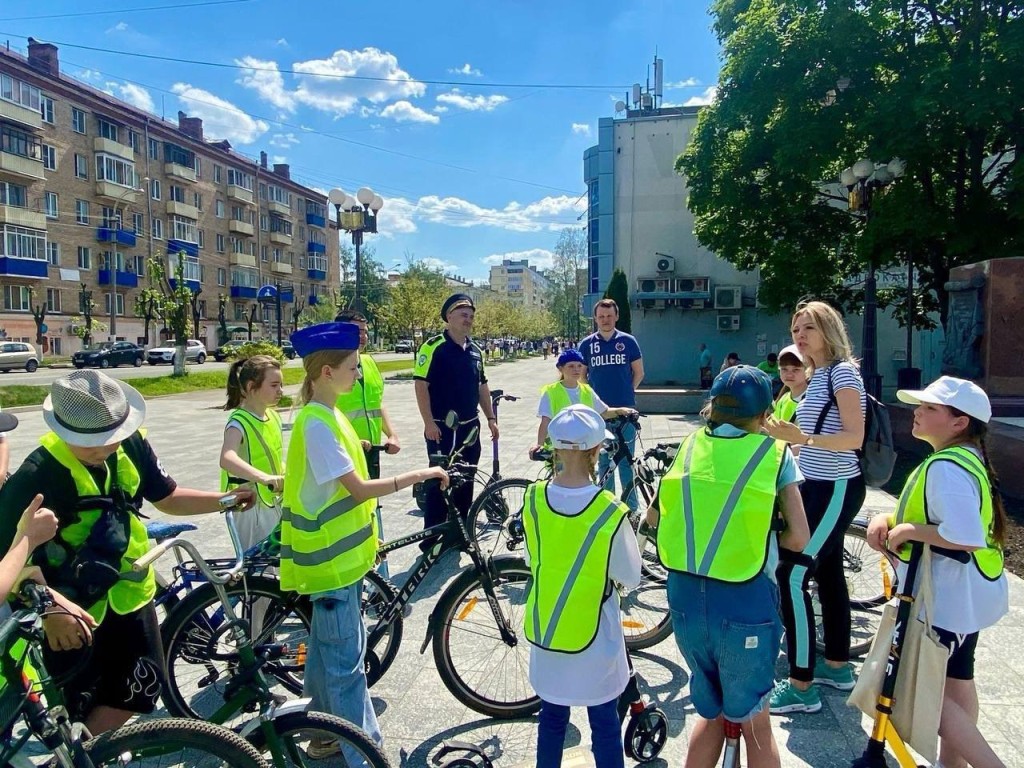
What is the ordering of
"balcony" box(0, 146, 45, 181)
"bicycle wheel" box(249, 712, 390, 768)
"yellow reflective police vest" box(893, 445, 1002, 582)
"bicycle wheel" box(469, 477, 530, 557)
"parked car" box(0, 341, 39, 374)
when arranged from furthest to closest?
"balcony" box(0, 146, 45, 181)
"parked car" box(0, 341, 39, 374)
"bicycle wheel" box(469, 477, 530, 557)
"yellow reflective police vest" box(893, 445, 1002, 582)
"bicycle wheel" box(249, 712, 390, 768)

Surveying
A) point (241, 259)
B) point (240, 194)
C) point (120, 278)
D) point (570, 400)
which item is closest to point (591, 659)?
point (570, 400)

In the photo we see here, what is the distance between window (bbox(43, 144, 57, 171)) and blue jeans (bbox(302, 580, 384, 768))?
5330cm

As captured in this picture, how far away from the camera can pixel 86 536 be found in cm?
224

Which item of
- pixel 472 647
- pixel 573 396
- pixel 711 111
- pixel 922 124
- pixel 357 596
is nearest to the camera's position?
pixel 357 596

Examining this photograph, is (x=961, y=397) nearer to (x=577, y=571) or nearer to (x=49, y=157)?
(x=577, y=571)

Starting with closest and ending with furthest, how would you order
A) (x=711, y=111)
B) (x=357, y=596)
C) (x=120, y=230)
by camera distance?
(x=357, y=596) → (x=711, y=111) → (x=120, y=230)

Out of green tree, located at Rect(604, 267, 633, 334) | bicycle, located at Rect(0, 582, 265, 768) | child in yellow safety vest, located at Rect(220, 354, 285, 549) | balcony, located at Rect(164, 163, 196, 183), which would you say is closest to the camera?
bicycle, located at Rect(0, 582, 265, 768)

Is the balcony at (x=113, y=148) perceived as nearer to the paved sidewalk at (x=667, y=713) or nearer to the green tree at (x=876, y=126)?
the green tree at (x=876, y=126)

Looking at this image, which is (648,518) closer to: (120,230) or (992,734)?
(992,734)

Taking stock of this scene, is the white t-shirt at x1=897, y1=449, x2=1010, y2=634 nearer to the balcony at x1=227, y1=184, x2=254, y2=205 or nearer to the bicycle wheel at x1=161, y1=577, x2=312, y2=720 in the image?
the bicycle wheel at x1=161, y1=577, x2=312, y2=720

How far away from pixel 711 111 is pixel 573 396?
15.1m

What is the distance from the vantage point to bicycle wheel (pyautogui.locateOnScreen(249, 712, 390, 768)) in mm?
2117

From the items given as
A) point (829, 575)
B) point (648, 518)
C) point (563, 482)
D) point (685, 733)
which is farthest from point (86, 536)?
point (829, 575)

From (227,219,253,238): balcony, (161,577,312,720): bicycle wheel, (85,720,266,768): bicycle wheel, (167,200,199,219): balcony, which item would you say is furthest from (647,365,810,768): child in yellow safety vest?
(227,219,253,238): balcony
